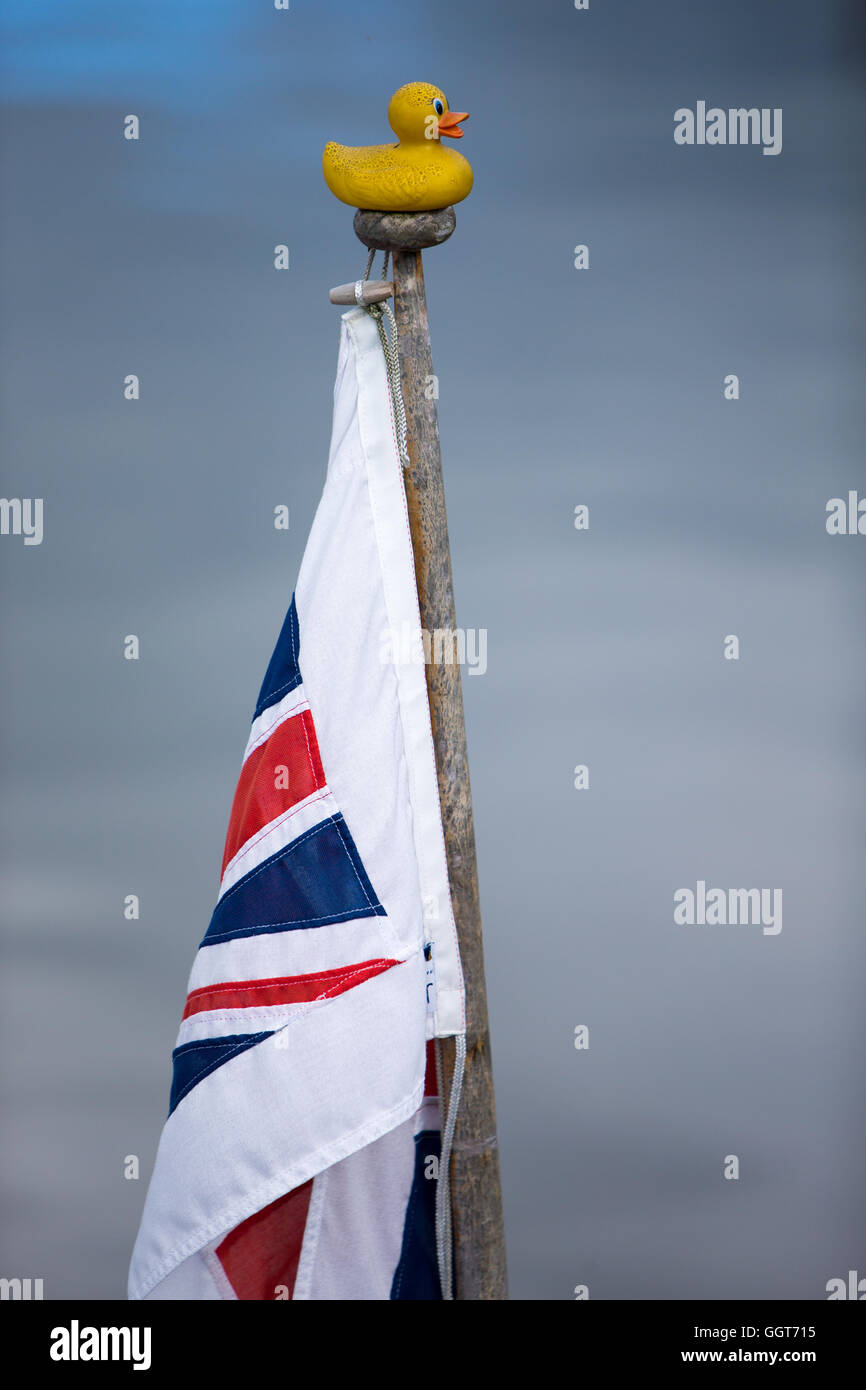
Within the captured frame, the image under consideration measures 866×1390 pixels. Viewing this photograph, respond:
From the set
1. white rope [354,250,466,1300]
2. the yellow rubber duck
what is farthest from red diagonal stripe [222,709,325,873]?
the yellow rubber duck

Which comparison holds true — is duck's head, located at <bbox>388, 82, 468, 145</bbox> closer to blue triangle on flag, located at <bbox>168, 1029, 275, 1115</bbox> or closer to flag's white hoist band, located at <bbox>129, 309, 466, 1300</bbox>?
flag's white hoist band, located at <bbox>129, 309, 466, 1300</bbox>

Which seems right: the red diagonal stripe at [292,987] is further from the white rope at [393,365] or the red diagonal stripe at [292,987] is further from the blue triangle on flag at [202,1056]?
the white rope at [393,365]

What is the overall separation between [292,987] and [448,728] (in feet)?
0.84

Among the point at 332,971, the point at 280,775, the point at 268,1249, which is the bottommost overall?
the point at 268,1249

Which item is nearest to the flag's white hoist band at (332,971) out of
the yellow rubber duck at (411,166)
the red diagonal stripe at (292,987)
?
the red diagonal stripe at (292,987)

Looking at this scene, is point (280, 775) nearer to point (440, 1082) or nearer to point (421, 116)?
point (440, 1082)

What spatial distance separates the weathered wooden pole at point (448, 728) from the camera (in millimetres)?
1287

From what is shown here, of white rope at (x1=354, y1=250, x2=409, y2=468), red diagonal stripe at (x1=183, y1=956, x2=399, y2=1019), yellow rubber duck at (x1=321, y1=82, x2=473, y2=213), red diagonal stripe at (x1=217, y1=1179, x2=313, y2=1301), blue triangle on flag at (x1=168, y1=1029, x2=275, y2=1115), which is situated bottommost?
red diagonal stripe at (x1=217, y1=1179, x2=313, y2=1301)

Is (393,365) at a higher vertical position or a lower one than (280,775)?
higher

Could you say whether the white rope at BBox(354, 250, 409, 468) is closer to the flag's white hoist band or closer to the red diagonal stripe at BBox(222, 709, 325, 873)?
the flag's white hoist band

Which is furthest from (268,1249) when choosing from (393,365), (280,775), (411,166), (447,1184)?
(411,166)

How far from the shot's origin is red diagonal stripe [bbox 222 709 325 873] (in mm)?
1240

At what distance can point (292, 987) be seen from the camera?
47.6 inches

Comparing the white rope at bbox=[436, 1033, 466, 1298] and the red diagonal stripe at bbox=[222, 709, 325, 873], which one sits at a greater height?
the red diagonal stripe at bbox=[222, 709, 325, 873]
